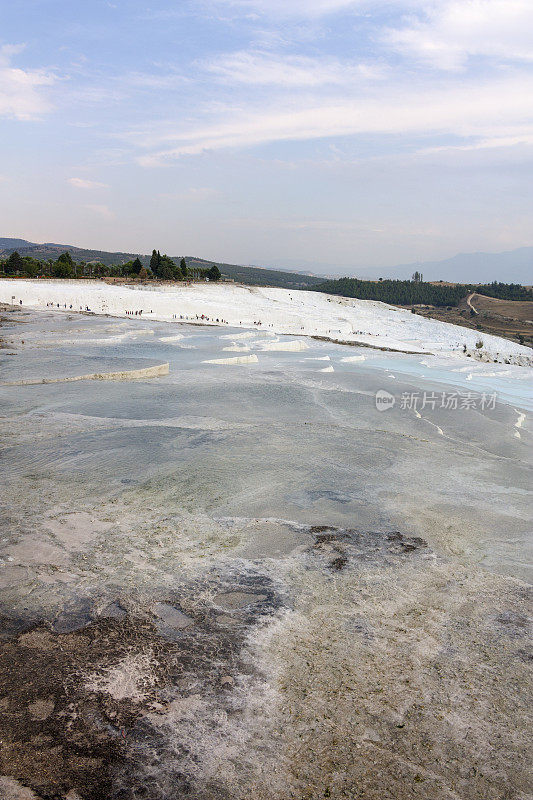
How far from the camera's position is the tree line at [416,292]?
314 feet

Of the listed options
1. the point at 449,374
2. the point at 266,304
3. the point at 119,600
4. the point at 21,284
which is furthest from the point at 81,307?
the point at 119,600

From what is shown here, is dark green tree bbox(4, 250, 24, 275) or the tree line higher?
the tree line

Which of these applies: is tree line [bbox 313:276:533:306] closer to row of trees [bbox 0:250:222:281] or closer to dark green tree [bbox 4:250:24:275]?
row of trees [bbox 0:250:222:281]

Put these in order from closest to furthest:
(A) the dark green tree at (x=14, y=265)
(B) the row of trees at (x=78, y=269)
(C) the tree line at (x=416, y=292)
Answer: (B) the row of trees at (x=78, y=269)
(A) the dark green tree at (x=14, y=265)
(C) the tree line at (x=416, y=292)

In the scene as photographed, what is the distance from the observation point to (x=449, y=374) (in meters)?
23.8

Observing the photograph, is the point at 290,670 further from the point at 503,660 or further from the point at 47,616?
the point at 47,616

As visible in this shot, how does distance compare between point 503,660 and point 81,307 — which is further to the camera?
point 81,307

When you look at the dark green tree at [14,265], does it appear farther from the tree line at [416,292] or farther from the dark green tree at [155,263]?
the tree line at [416,292]

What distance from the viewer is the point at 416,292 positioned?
331 ft

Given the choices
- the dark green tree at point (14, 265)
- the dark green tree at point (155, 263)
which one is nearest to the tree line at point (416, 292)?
the dark green tree at point (155, 263)

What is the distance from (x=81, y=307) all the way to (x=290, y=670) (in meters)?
42.9

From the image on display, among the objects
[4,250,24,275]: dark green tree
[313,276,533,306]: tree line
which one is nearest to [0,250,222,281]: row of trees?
[4,250,24,275]: dark green tree

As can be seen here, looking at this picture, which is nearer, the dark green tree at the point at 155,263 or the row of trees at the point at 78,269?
the row of trees at the point at 78,269

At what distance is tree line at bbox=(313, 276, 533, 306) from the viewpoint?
95750 millimetres
